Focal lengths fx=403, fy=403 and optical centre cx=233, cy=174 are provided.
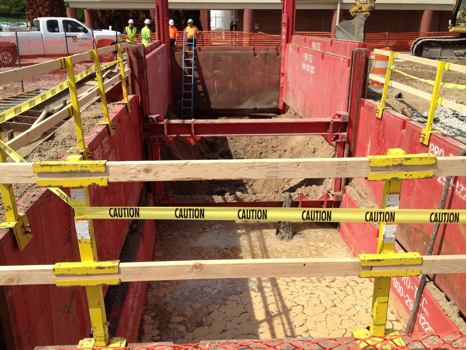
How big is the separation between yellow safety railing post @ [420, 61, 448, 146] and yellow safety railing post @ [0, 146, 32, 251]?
5074mm

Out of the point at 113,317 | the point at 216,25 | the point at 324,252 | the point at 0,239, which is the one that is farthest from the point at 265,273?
the point at 216,25

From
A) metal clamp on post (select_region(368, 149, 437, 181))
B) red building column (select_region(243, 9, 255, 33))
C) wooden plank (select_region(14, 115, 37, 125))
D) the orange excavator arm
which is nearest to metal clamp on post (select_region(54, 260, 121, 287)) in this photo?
metal clamp on post (select_region(368, 149, 437, 181))

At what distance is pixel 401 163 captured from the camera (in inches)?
92.4

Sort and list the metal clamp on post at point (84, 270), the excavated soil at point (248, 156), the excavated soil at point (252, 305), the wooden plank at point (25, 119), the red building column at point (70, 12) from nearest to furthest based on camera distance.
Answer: the metal clamp on post at point (84, 270)
the excavated soil at point (252, 305)
the wooden plank at point (25, 119)
the excavated soil at point (248, 156)
the red building column at point (70, 12)

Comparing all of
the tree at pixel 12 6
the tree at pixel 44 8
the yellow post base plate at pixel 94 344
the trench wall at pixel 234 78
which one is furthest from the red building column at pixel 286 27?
the tree at pixel 12 6

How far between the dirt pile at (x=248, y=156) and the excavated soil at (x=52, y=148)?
366 centimetres

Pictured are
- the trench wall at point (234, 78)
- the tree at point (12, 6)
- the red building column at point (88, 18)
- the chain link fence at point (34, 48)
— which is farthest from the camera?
the tree at point (12, 6)

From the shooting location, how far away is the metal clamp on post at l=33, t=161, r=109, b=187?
2.32m

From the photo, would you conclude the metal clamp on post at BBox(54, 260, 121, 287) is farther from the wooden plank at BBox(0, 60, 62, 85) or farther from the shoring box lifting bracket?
the wooden plank at BBox(0, 60, 62, 85)

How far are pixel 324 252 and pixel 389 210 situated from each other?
6.53 meters

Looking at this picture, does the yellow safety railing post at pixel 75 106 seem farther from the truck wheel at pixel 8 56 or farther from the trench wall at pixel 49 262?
the truck wheel at pixel 8 56

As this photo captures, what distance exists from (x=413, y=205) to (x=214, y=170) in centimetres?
504

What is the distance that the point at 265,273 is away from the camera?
98.1 inches

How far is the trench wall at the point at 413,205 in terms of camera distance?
5.19 m
